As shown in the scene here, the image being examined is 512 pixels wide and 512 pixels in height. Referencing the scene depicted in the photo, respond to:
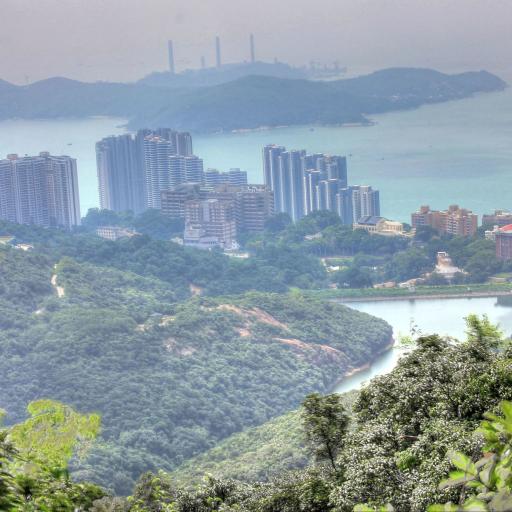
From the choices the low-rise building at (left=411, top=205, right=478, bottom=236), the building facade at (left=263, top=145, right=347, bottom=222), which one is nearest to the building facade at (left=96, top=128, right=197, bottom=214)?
the building facade at (left=263, top=145, right=347, bottom=222)

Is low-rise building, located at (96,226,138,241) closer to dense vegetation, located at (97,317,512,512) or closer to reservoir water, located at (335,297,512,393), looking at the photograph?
reservoir water, located at (335,297,512,393)

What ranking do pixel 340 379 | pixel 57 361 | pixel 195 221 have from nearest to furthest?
pixel 57 361 < pixel 340 379 < pixel 195 221

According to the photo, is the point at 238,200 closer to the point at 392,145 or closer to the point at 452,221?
the point at 452,221

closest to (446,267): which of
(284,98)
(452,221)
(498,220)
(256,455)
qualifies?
(452,221)

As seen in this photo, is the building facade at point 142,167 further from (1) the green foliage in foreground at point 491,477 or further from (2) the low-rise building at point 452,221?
(1) the green foliage in foreground at point 491,477

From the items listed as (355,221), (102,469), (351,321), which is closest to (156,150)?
(355,221)

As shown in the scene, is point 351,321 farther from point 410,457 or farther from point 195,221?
point 410,457
